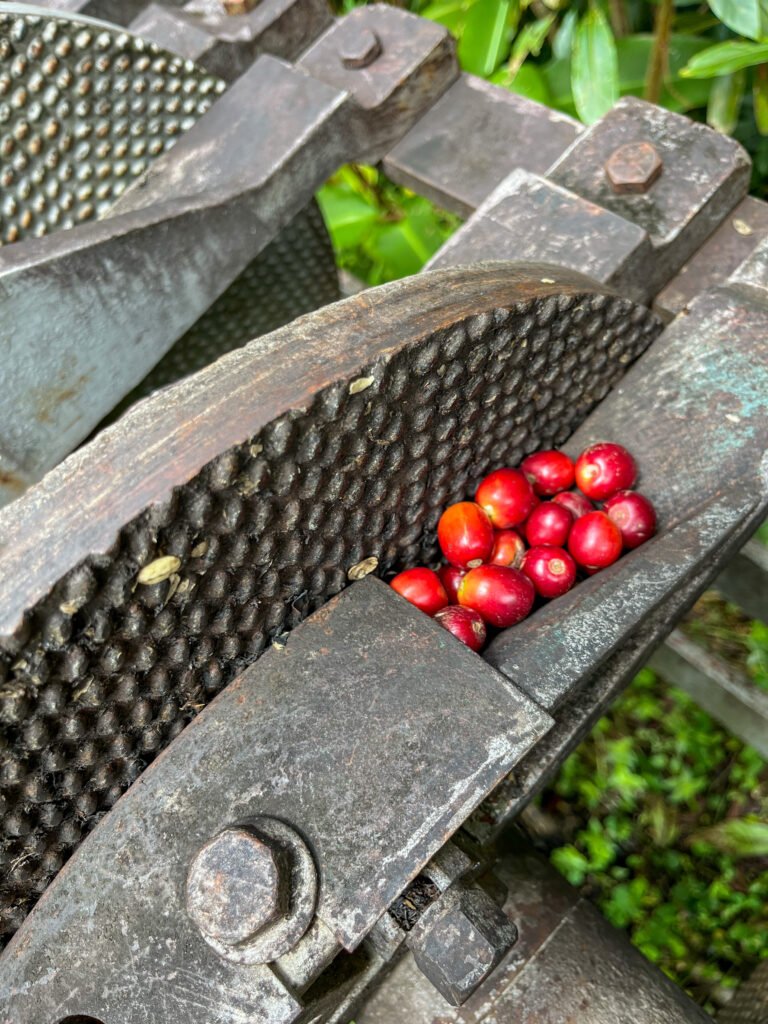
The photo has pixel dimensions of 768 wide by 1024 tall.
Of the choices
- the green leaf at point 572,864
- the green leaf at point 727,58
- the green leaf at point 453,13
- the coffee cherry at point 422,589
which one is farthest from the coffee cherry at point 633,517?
the green leaf at point 453,13

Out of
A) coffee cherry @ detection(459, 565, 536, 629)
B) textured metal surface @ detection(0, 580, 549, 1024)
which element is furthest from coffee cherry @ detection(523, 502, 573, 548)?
textured metal surface @ detection(0, 580, 549, 1024)

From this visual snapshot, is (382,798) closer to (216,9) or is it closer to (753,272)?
(753,272)

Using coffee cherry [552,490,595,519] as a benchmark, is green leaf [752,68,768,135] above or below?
below

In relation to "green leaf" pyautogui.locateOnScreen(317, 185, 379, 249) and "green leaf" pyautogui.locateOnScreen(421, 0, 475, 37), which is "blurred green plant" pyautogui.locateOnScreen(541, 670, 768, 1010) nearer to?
"green leaf" pyautogui.locateOnScreen(317, 185, 379, 249)

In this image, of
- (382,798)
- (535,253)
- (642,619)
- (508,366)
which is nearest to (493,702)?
(382,798)

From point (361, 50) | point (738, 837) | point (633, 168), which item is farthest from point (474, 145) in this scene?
point (738, 837)

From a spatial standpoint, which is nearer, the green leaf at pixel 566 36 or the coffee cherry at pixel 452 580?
the coffee cherry at pixel 452 580

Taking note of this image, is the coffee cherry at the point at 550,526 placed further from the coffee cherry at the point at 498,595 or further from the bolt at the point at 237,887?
the bolt at the point at 237,887
